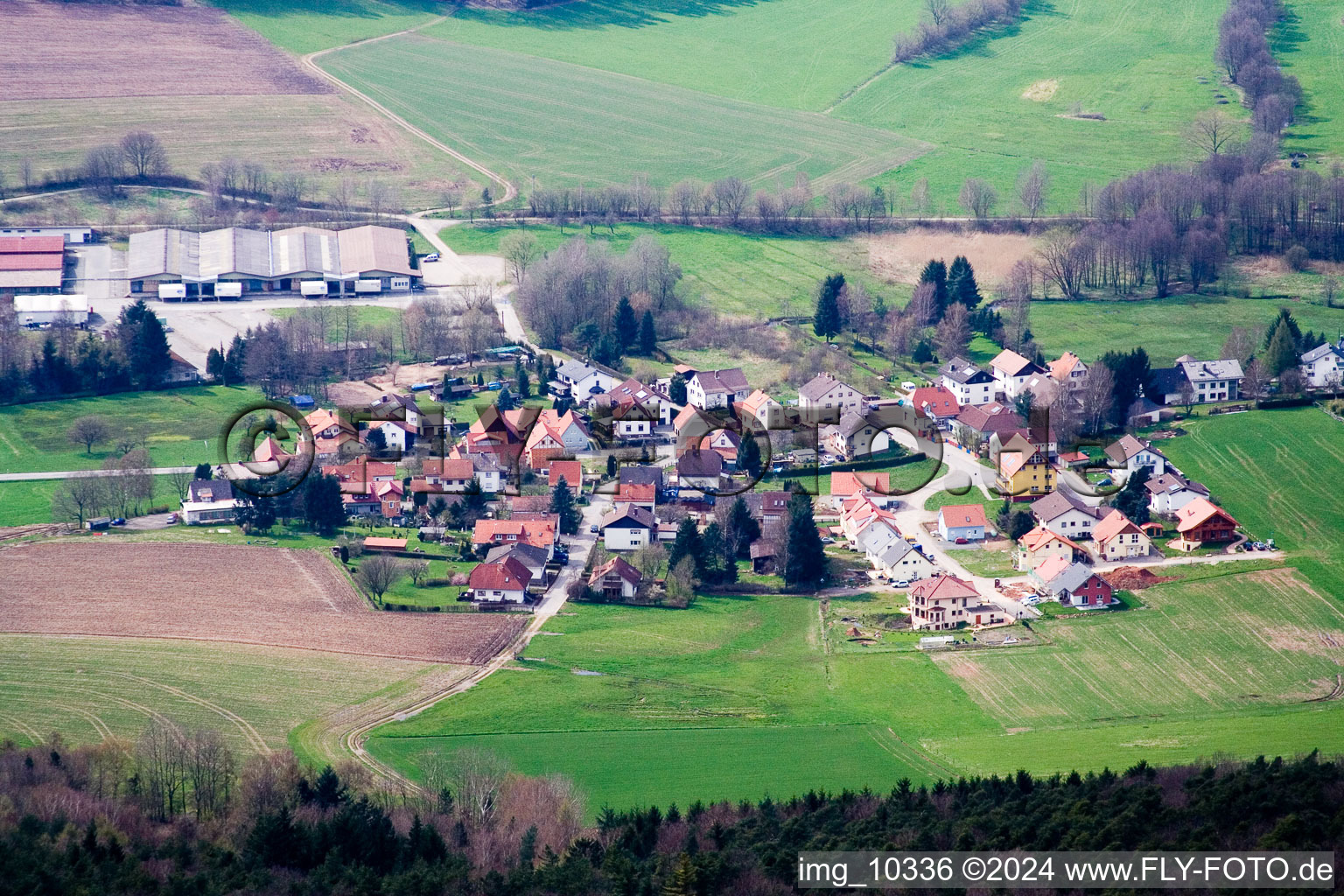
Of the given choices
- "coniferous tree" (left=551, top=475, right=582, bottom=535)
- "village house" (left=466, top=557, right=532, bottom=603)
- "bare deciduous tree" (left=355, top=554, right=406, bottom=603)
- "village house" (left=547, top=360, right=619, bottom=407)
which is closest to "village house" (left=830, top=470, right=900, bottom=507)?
"coniferous tree" (left=551, top=475, right=582, bottom=535)

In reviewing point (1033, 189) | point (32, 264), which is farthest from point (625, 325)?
point (1033, 189)

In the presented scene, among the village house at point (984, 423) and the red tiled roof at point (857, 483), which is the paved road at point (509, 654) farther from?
the village house at point (984, 423)

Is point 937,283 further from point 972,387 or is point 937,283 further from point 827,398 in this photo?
point 827,398

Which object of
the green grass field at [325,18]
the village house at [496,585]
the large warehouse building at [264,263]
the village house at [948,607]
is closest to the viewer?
the village house at [948,607]

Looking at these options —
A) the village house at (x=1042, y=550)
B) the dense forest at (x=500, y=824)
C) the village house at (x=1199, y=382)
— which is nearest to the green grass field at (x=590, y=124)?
the village house at (x=1199, y=382)

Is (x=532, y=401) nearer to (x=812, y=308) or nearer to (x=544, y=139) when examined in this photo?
(x=812, y=308)

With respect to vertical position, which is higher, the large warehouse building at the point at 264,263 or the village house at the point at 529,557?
the large warehouse building at the point at 264,263
